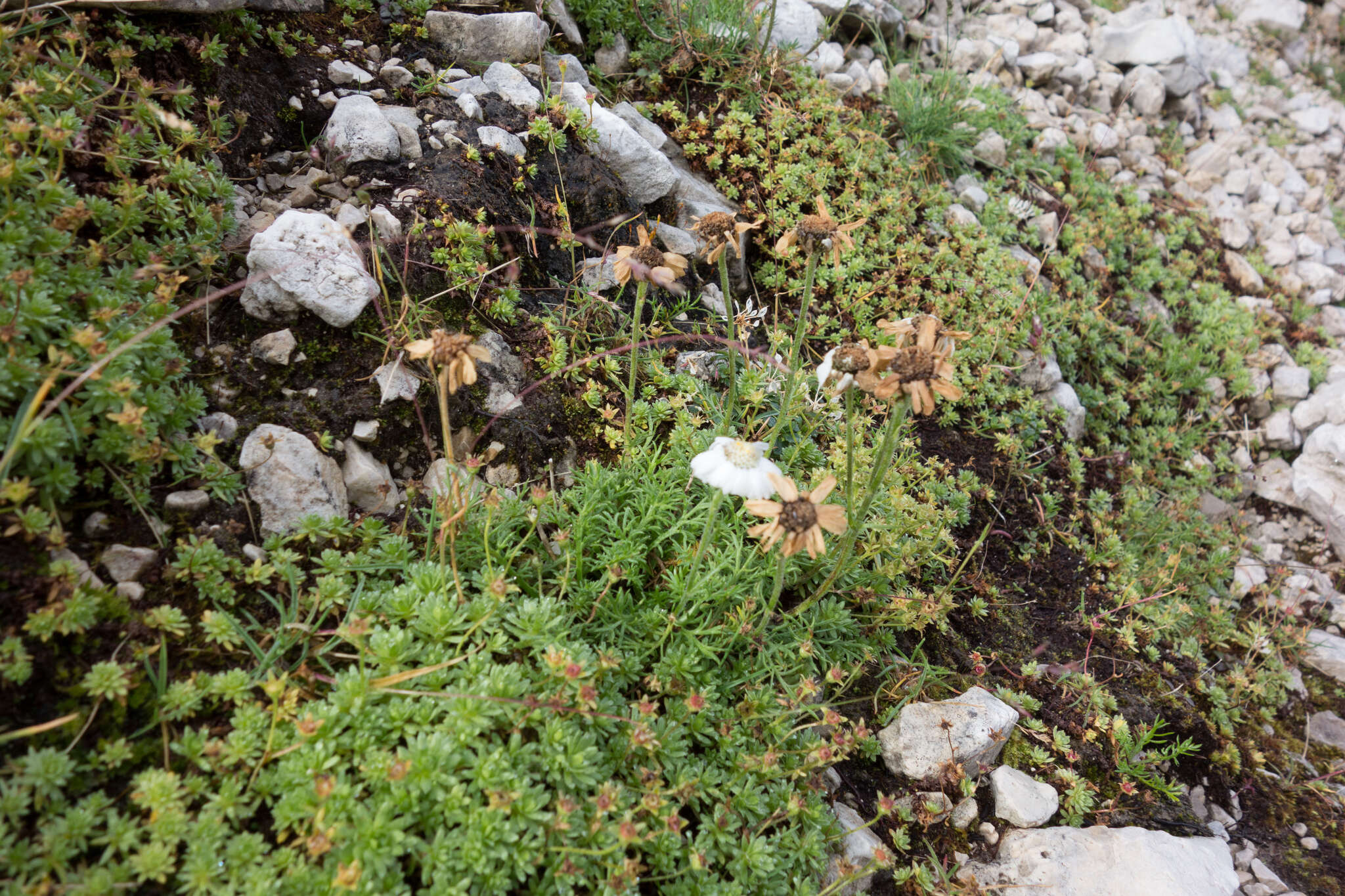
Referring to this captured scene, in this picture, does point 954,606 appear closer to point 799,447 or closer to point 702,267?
point 799,447

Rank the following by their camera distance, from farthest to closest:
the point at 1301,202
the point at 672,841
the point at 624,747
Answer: the point at 1301,202 < the point at 624,747 < the point at 672,841

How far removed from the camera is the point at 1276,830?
3.43 meters

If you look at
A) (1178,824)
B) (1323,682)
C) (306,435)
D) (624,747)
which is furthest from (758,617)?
(1323,682)

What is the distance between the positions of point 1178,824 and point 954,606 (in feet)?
4.16

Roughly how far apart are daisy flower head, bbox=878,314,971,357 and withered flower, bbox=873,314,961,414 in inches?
0.5

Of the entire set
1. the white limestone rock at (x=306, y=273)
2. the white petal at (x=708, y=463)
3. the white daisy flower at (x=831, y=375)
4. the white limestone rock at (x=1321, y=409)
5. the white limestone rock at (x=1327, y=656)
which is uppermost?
the white daisy flower at (x=831, y=375)

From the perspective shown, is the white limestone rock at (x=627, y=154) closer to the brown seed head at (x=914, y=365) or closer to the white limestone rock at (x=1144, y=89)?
the brown seed head at (x=914, y=365)

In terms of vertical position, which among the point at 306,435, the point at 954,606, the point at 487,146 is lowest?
the point at 954,606

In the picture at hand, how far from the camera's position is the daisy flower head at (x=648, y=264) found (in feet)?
8.47

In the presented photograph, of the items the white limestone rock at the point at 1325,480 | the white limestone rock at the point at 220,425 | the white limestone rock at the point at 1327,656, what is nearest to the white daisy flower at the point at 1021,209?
the white limestone rock at the point at 1325,480

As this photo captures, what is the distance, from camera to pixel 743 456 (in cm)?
229

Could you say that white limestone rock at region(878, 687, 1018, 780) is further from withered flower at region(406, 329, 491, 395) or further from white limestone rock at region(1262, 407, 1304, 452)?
white limestone rock at region(1262, 407, 1304, 452)

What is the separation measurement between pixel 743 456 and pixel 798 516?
0.95 ft

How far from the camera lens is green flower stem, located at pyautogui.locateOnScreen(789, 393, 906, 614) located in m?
2.40
